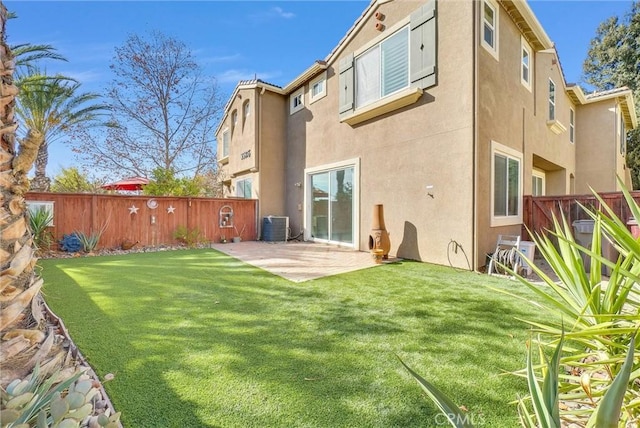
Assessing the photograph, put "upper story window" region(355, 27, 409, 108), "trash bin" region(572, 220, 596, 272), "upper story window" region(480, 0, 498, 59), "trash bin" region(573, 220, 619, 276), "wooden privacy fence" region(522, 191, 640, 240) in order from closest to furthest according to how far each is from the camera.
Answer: "trash bin" region(573, 220, 619, 276) → "trash bin" region(572, 220, 596, 272) → "wooden privacy fence" region(522, 191, 640, 240) → "upper story window" region(480, 0, 498, 59) → "upper story window" region(355, 27, 409, 108)

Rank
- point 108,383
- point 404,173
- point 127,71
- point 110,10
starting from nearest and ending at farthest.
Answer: point 108,383, point 110,10, point 404,173, point 127,71

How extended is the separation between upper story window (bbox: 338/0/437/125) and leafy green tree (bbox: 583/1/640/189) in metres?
19.5

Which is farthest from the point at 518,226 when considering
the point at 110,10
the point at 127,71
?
the point at 127,71

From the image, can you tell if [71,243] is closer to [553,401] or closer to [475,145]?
[553,401]

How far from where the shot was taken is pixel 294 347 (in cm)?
287

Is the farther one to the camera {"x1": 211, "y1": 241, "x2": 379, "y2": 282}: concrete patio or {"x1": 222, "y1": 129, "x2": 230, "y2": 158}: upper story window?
{"x1": 222, "y1": 129, "x2": 230, "y2": 158}: upper story window

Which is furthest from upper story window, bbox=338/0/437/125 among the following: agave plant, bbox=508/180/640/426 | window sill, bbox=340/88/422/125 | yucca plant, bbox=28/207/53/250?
yucca plant, bbox=28/207/53/250

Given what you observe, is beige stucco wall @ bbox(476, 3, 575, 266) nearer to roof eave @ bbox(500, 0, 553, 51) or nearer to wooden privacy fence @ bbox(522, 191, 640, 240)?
roof eave @ bbox(500, 0, 553, 51)

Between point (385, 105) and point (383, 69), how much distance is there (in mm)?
1340

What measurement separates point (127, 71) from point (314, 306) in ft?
61.6

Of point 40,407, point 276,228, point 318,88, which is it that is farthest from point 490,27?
point 40,407

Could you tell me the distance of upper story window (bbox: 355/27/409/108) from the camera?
7961 mm

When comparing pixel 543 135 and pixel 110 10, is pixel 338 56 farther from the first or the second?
pixel 543 135

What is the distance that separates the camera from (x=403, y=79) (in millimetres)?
7926
